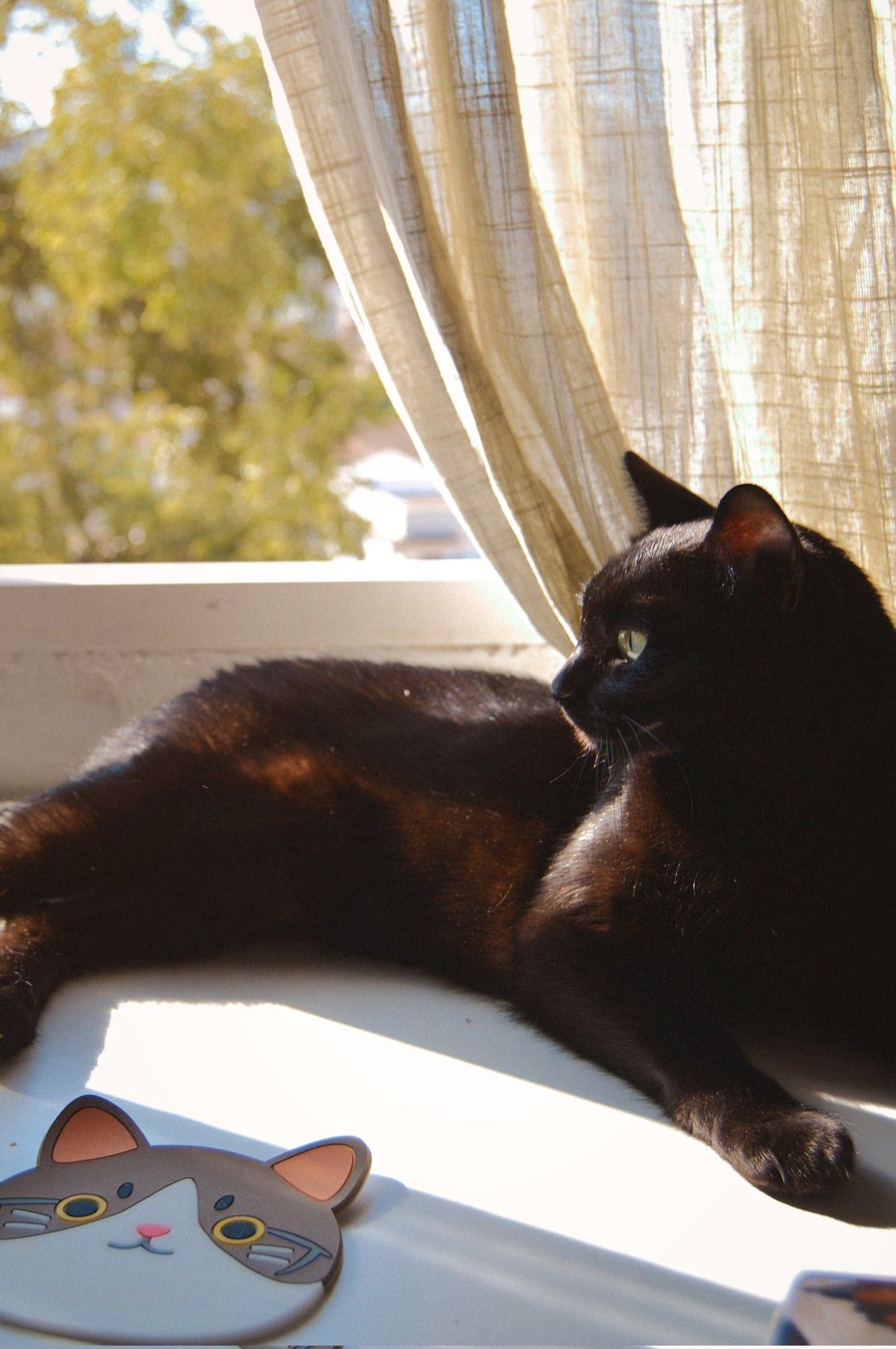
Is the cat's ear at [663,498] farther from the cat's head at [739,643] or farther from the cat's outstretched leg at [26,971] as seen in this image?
the cat's outstretched leg at [26,971]

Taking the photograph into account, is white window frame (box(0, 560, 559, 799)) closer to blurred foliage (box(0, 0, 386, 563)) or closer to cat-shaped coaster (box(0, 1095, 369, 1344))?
cat-shaped coaster (box(0, 1095, 369, 1344))

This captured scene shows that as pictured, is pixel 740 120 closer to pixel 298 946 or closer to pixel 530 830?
pixel 530 830

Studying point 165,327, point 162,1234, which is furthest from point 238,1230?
point 165,327

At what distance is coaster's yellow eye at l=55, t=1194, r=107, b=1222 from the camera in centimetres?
72

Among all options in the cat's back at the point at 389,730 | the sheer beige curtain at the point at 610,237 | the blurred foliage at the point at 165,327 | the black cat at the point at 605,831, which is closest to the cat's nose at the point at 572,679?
the black cat at the point at 605,831

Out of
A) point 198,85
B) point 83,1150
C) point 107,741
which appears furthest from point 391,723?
point 198,85

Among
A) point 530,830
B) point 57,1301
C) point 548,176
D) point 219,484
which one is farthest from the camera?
point 219,484

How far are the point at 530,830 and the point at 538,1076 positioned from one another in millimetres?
240

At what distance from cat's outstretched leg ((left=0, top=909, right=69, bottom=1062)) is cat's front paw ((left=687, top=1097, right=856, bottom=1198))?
0.54 meters

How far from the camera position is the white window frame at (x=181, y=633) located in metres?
1.51

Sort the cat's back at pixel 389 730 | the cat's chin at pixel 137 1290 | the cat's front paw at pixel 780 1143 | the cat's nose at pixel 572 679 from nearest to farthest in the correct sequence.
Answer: the cat's chin at pixel 137 1290 < the cat's front paw at pixel 780 1143 < the cat's nose at pixel 572 679 < the cat's back at pixel 389 730

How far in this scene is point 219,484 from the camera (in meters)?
2.99

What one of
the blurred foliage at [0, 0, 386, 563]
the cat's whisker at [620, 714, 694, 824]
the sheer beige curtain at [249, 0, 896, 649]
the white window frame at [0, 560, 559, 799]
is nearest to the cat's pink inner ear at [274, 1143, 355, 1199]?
the cat's whisker at [620, 714, 694, 824]

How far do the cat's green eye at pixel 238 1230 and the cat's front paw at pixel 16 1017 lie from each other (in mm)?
293
